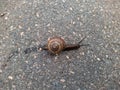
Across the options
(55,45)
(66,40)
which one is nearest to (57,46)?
(55,45)

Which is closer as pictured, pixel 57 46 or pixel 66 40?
pixel 57 46

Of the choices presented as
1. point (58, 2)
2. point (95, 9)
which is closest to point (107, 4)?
point (95, 9)

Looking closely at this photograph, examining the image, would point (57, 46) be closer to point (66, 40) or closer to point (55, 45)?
point (55, 45)

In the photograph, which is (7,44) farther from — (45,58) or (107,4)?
(107,4)
